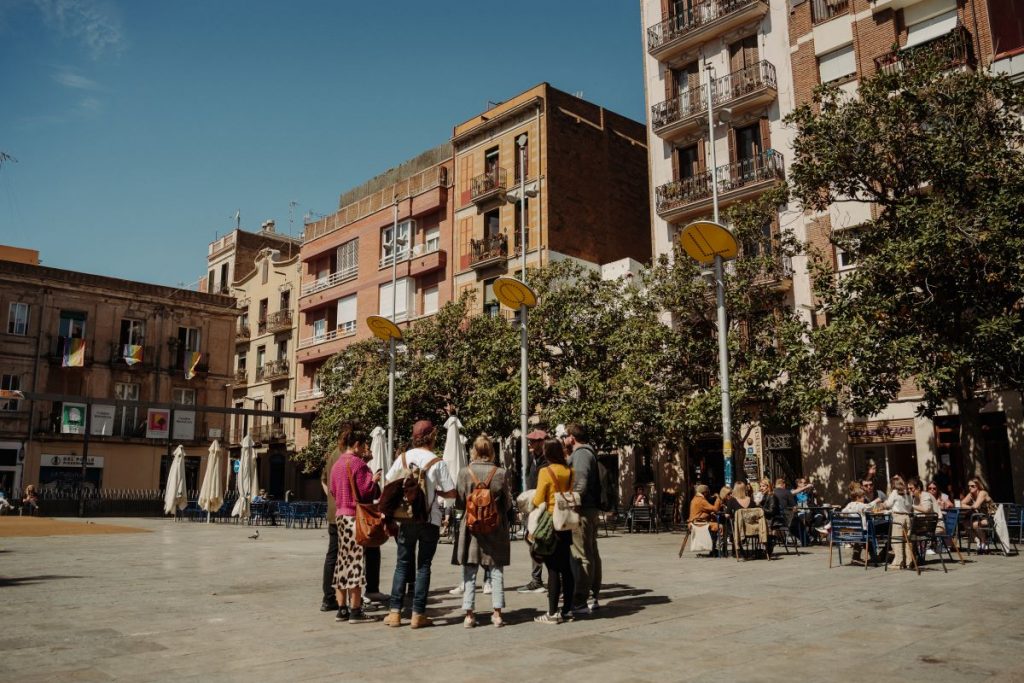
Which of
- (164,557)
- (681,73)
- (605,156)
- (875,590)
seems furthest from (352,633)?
(605,156)

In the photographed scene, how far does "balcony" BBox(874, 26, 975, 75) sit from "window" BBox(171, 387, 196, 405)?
40.4 m

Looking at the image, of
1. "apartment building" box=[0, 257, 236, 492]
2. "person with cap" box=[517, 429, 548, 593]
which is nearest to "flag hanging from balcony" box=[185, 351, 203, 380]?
"apartment building" box=[0, 257, 236, 492]

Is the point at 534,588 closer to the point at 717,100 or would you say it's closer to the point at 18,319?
the point at 717,100

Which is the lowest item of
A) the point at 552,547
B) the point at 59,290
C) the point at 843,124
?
the point at 552,547

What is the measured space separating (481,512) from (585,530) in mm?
1278

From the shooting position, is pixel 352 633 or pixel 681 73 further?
pixel 681 73

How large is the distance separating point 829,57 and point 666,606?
2556cm

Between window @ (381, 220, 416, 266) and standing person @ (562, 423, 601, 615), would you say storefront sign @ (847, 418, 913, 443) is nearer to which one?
standing person @ (562, 423, 601, 615)

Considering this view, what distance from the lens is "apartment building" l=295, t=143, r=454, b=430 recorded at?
4303 cm

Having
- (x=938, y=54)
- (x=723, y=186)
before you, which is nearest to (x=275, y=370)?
(x=723, y=186)

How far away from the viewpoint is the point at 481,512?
7.92 meters

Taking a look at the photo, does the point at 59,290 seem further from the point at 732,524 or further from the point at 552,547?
the point at 552,547

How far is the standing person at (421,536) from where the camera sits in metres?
7.77

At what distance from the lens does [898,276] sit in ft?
61.8
